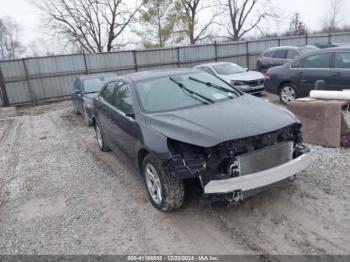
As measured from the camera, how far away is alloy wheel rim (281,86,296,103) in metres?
8.65

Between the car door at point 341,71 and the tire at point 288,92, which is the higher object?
the car door at point 341,71

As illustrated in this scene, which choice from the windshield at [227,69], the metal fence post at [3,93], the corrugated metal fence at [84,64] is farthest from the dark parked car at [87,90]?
the metal fence post at [3,93]

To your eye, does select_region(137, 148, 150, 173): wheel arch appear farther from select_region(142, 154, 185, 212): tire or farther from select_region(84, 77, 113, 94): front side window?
select_region(84, 77, 113, 94): front side window

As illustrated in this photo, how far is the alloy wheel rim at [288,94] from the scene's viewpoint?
28.4 ft

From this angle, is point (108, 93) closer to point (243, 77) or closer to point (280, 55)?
point (243, 77)

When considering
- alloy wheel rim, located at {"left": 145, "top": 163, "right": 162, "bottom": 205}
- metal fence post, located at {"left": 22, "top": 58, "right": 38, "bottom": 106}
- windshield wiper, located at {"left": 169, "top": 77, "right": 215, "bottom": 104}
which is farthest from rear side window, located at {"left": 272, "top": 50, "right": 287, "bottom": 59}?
metal fence post, located at {"left": 22, "top": 58, "right": 38, "bottom": 106}

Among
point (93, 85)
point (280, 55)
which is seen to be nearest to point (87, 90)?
point (93, 85)

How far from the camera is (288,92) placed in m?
8.76

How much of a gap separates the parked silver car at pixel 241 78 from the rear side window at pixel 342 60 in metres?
3.44

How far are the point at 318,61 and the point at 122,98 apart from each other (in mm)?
5853

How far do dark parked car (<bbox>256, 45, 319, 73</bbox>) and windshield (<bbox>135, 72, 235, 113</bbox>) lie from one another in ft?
31.9

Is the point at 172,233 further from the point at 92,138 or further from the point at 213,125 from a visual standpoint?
the point at 92,138

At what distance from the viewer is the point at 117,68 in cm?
1678

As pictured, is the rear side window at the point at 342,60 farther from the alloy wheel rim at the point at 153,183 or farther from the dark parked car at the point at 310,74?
the alloy wheel rim at the point at 153,183
